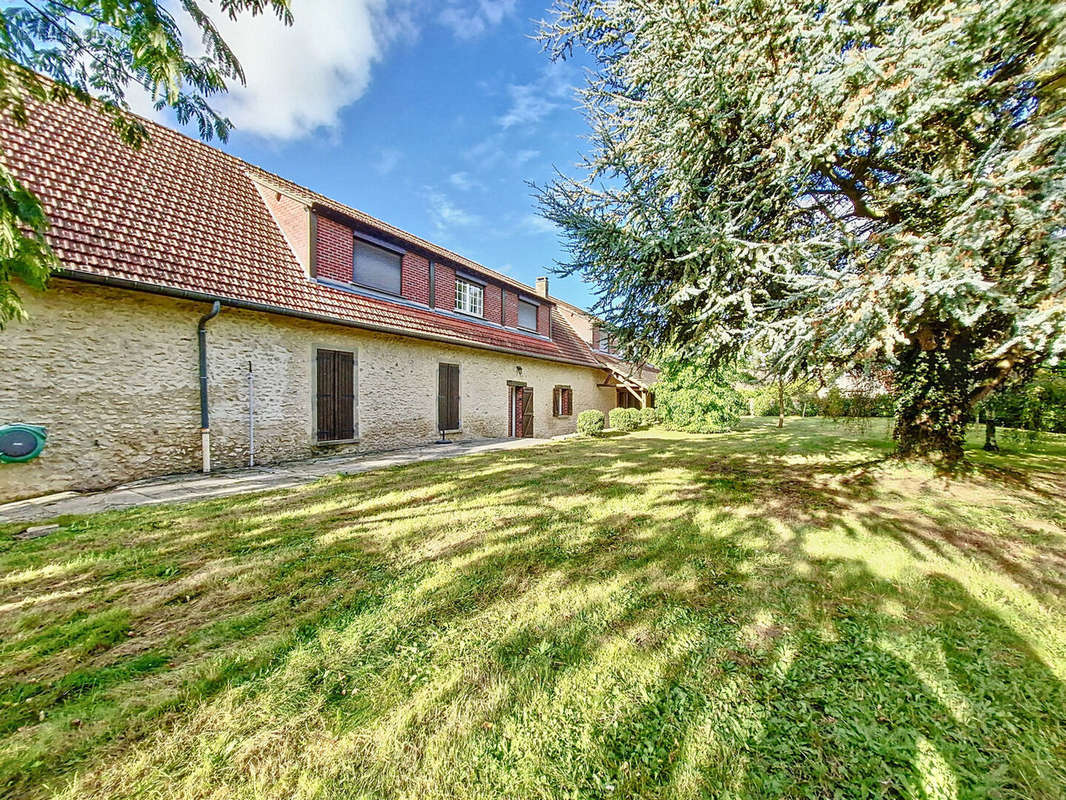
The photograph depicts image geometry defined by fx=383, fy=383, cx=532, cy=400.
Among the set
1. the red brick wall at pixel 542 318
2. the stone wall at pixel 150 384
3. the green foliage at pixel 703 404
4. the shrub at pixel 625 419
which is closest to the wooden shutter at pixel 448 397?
the stone wall at pixel 150 384

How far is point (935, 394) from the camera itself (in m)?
5.94

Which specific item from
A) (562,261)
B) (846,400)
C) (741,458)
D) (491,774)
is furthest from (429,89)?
(491,774)

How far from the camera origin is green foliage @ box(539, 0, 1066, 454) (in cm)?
351

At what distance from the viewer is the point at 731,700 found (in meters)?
1.89

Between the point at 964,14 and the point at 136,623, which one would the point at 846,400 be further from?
the point at 136,623

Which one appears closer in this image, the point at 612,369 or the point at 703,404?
the point at 703,404

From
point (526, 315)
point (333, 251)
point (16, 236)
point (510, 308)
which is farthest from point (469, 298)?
point (16, 236)

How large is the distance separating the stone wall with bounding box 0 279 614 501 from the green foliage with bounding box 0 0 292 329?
2514mm

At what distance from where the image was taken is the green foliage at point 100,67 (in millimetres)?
2920

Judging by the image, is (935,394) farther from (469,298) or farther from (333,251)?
(333,251)

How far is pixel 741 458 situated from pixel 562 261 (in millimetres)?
6220

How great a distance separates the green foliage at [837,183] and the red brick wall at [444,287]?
6.58m

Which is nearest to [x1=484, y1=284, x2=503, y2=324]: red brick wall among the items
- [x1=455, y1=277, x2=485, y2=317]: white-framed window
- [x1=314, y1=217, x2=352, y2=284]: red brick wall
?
[x1=455, y1=277, x2=485, y2=317]: white-framed window

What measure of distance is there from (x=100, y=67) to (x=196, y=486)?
17.7ft
